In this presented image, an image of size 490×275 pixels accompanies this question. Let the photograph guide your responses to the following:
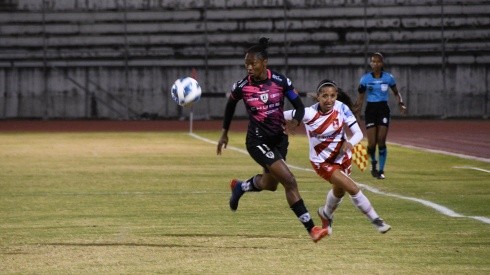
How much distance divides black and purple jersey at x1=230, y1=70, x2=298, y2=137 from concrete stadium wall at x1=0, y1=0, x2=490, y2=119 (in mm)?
39272

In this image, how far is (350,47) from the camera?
5422 centimetres

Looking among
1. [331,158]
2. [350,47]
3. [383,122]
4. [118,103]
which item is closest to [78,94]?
[118,103]

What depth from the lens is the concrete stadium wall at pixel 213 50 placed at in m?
52.8

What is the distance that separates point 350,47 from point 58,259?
144 ft

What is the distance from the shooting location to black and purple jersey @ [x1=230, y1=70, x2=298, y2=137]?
1327cm

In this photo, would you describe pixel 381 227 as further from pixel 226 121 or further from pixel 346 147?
pixel 226 121

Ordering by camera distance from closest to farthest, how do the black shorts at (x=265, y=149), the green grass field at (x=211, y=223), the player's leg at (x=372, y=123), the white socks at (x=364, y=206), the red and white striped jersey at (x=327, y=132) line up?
the green grass field at (x=211, y=223) → the white socks at (x=364, y=206) → the red and white striped jersey at (x=327, y=132) → the black shorts at (x=265, y=149) → the player's leg at (x=372, y=123)

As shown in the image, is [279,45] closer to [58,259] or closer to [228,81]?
[228,81]

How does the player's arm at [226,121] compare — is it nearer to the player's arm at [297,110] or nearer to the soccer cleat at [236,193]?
the player's arm at [297,110]

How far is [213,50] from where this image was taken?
55.0 meters

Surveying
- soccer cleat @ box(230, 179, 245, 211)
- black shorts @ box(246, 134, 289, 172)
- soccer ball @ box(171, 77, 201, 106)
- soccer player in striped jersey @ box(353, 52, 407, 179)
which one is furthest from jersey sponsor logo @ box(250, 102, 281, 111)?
soccer player in striped jersey @ box(353, 52, 407, 179)

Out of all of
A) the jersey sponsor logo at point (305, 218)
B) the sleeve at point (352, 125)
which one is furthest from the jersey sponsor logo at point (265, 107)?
the jersey sponsor logo at point (305, 218)

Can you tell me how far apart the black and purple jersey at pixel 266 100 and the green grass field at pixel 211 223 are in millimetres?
1155

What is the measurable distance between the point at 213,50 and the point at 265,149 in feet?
138
